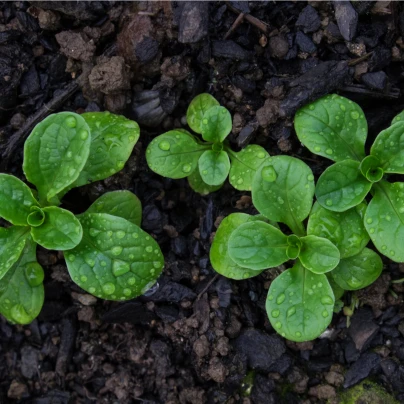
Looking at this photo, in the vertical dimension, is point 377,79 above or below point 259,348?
above

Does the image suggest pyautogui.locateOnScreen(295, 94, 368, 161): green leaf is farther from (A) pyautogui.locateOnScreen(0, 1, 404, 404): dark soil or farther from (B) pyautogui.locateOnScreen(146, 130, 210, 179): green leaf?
(B) pyautogui.locateOnScreen(146, 130, 210, 179): green leaf

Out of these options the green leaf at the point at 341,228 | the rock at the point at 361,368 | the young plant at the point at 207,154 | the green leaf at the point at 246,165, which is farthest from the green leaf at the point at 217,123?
the rock at the point at 361,368

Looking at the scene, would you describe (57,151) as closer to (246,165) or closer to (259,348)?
(246,165)

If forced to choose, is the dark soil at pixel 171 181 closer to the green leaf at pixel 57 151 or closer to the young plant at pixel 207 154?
the young plant at pixel 207 154

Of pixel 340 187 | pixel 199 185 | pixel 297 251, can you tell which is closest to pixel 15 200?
pixel 199 185

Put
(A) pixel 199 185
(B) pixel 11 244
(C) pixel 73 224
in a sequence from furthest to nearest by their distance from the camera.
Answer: (A) pixel 199 185, (B) pixel 11 244, (C) pixel 73 224

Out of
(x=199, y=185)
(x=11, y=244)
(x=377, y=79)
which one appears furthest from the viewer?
(x=199, y=185)

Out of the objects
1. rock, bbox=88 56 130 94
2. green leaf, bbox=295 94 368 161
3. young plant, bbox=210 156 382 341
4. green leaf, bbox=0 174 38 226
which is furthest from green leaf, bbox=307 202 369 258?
green leaf, bbox=0 174 38 226
